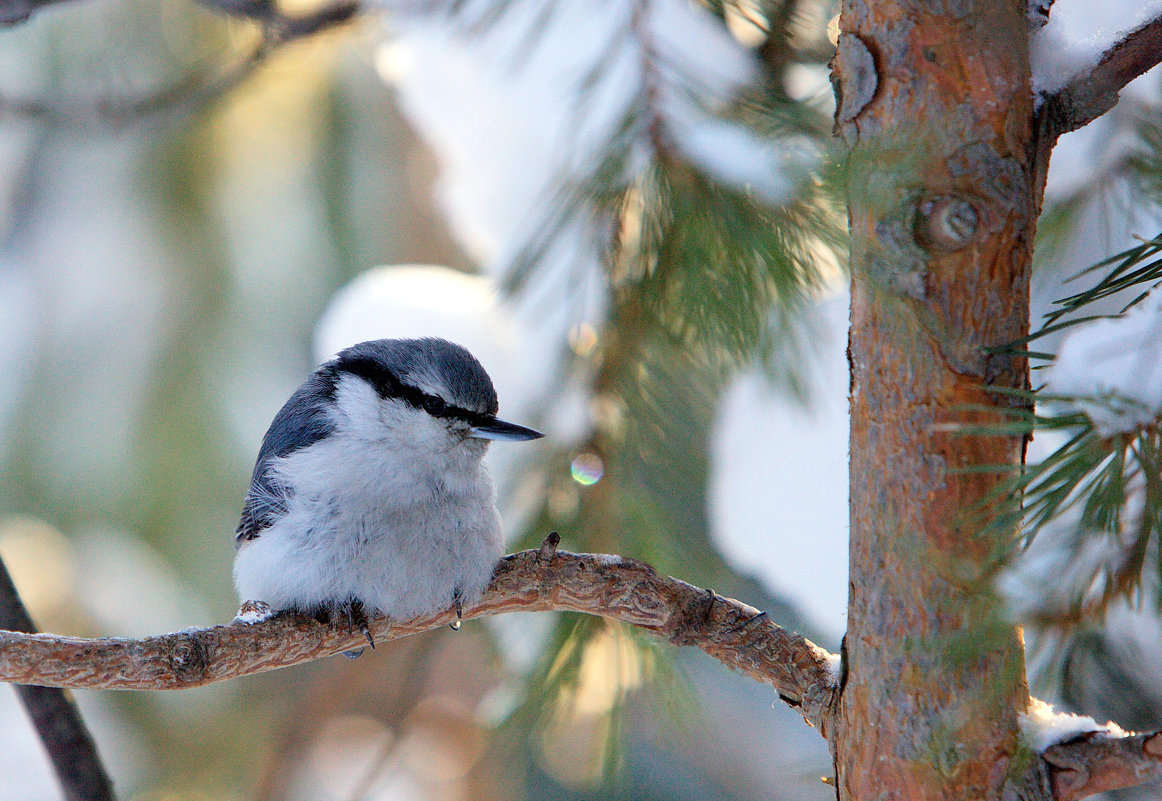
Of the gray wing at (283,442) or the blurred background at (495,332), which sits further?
the gray wing at (283,442)

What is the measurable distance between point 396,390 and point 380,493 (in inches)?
6.1

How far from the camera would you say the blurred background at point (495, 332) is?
2.61 ft

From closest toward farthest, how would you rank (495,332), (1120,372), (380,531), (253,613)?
(1120,372), (253,613), (380,531), (495,332)

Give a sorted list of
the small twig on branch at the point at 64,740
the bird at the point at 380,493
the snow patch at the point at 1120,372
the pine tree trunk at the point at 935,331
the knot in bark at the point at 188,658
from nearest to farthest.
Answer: the snow patch at the point at 1120,372 < the pine tree trunk at the point at 935,331 < the knot in bark at the point at 188,658 < the small twig on branch at the point at 64,740 < the bird at the point at 380,493

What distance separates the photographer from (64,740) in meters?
0.77

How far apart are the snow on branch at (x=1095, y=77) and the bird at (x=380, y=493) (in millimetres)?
542

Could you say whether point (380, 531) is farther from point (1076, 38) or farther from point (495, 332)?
point (1076, 38)

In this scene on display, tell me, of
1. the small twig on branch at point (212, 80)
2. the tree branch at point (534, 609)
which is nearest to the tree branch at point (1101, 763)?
the tree branch at point (534, 609)

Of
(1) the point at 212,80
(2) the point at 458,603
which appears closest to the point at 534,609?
(2) the point at 458,603

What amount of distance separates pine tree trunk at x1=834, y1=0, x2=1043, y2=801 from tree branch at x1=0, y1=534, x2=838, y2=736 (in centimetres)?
10

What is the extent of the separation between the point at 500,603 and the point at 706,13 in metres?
0.52

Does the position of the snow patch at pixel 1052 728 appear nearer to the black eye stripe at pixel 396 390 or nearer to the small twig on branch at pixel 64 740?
the black eye stripe at pixel 396 390

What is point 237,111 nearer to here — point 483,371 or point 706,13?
point 483,371

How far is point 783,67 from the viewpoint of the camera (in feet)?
2.81
